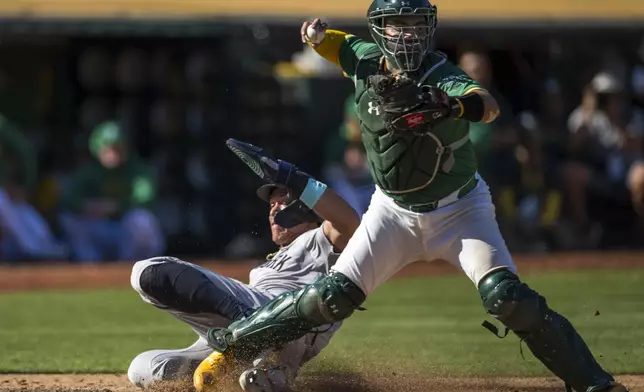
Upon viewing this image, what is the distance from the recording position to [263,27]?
14.7 m

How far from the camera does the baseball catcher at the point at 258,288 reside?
6207 millimetres

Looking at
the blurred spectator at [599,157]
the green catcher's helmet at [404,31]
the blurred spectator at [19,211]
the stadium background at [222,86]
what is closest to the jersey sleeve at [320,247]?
the green catcher's helmet at [404,31]

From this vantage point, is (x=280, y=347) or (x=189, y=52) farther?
(x=189, y=52)

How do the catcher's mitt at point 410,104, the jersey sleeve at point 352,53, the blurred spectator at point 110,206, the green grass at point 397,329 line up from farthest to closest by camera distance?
the blurred spectator at point 110,206 < the green grass at point 397,329 < the jersey sleeve at point 352,53 < the catcher's mitt at point 410,104

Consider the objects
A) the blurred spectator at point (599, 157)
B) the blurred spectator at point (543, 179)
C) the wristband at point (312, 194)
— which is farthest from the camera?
the blurred spectator at point (599, 157)

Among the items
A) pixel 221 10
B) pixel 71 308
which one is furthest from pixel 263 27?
pixel 71 308

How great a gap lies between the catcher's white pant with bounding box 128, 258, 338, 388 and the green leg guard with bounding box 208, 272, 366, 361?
0.31 metres

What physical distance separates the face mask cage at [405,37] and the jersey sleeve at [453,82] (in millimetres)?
117

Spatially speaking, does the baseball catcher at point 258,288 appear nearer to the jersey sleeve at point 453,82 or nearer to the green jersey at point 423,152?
the green jersey at point 423,152

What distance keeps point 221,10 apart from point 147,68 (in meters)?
1.34

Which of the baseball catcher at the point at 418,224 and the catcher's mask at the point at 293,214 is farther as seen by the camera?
the catcher's mask at the point at 293,214

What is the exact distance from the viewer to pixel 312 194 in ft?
20.4

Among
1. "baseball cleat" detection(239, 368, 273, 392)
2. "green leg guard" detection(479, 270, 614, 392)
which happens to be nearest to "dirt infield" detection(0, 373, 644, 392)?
"baseball cleat" detection(239, 368, 273, 392)

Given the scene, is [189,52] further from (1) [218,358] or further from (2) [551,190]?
(1) [218,358]
